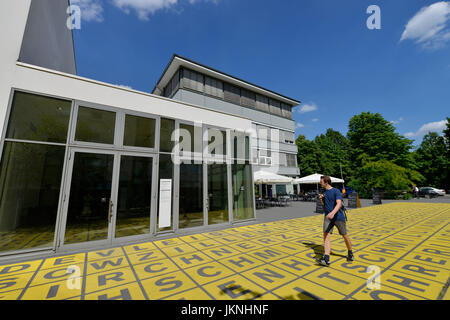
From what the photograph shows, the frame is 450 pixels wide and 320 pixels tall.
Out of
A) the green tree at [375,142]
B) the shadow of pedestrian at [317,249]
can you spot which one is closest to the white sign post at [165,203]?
the shadow of pedestrian at [317,249]

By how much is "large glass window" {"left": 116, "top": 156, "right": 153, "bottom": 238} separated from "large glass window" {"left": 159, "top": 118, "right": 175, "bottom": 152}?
0.69m

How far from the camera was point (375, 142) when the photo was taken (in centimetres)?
2914

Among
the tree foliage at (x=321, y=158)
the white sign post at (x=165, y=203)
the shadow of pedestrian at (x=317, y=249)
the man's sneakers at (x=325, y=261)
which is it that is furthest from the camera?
the tree foliage at (x=321, y=158)

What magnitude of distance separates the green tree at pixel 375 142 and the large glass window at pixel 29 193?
1289 inches

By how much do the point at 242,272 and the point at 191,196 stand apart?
4264 millimetres

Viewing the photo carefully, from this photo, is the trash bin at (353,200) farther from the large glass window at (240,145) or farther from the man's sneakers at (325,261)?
the man's sneakers at (325,261)

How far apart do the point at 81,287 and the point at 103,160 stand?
382cm

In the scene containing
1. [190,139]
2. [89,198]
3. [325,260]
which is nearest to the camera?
[325,260]

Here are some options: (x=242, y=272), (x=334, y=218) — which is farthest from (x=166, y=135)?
(x=334, y=218)

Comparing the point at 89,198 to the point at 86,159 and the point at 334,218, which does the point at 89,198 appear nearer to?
the point at 86,159

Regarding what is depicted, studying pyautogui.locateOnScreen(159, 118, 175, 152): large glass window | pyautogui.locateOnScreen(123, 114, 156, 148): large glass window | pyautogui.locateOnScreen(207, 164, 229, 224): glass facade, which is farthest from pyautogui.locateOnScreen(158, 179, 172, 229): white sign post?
pyautogui.locateOnScreen(207, 164, 229, 224): glass facade

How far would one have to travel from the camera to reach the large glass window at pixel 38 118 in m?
5.06
